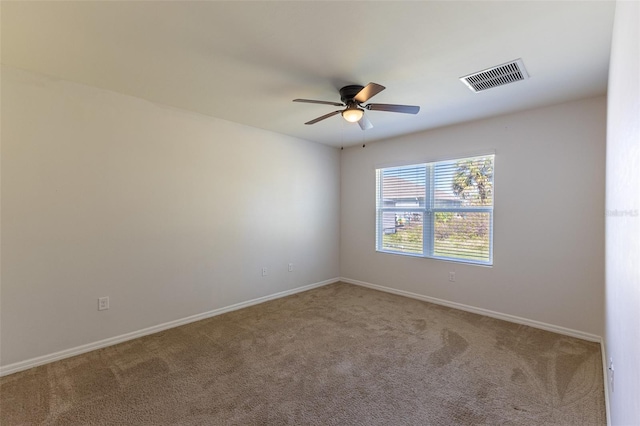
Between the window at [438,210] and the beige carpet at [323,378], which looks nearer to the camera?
the beige carpet at [323,378]

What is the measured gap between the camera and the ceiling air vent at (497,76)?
2.32 metres

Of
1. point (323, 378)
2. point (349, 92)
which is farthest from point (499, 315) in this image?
point (349, 92)

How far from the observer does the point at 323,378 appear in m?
2.25

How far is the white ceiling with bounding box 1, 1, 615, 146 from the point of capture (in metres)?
1.70

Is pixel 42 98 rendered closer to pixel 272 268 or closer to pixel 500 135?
pixel 272 268

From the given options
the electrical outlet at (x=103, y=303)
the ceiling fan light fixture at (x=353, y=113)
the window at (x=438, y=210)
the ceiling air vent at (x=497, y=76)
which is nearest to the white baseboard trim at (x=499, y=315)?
the window at (x=438, y=210)

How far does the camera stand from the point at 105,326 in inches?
109

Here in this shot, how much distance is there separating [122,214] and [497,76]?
3800 mm

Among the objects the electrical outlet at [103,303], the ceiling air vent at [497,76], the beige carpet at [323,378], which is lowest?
the beige carpet at [323,378]

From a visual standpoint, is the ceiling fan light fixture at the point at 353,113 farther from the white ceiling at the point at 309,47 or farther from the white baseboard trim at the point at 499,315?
the white baseboard trim at the point at 499,315

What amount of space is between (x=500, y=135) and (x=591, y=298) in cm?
199

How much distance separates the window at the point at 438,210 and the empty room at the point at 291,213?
31 mm

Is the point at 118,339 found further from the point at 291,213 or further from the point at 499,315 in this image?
the point at 499,315

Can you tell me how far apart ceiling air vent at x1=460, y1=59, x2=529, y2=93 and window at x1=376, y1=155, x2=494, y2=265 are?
1203mm
